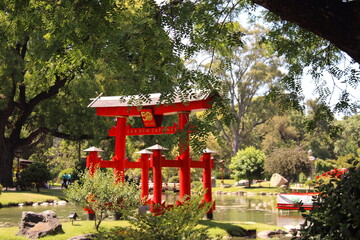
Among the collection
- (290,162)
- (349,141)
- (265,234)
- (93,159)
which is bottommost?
(265,234)

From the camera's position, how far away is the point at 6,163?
23.7 metres

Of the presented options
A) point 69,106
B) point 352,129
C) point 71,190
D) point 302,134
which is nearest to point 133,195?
point 71,190

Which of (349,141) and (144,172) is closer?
(144,172)

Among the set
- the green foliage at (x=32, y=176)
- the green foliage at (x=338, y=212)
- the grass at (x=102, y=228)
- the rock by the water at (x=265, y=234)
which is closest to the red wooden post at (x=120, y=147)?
the grass at (x=102, y=228)

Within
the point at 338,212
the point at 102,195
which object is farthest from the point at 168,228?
the point at 102,195

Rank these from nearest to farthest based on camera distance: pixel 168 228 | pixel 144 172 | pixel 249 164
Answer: pixel 168 228
pixel 144 172
pixel 249 164

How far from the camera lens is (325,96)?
22.0 feet

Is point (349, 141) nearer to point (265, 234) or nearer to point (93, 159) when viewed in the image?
point (265, 234)

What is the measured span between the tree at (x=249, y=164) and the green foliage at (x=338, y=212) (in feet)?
100

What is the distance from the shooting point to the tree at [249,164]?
3403 cm

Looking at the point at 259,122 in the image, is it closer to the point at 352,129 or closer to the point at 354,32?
the point at 352,129

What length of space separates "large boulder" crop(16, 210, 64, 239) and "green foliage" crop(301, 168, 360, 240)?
7.22 meters

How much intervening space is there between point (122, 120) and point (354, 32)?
409 inches

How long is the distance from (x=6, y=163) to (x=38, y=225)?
15.6 meters
